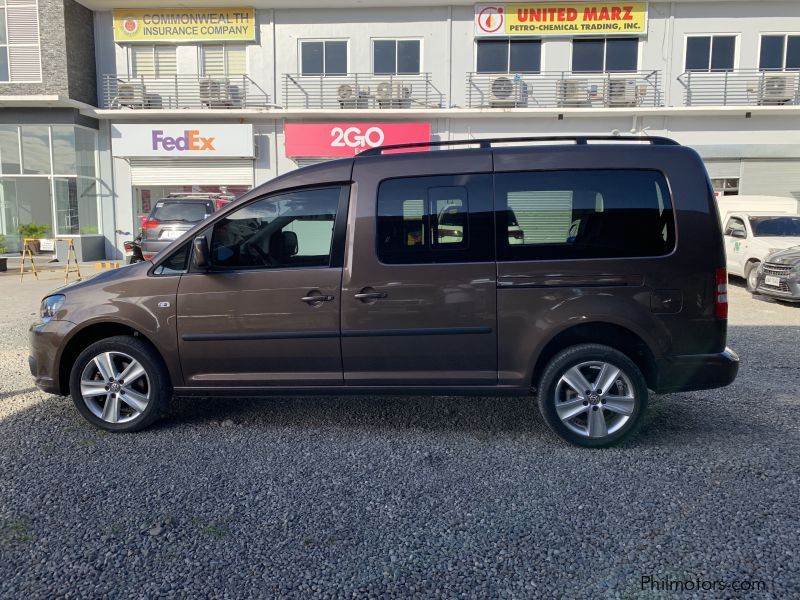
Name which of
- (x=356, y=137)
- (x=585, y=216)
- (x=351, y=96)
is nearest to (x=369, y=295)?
(x=585, y=216)

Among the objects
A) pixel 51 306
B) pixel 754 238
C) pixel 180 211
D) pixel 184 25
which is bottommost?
pixel 51 306

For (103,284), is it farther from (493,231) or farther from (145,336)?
(493,231)

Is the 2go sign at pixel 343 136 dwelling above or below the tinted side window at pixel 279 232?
above

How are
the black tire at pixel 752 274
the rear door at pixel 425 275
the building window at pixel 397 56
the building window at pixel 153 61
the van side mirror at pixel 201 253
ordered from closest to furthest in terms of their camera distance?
the rear door at pixel 425 275
the van side mirror at pixel 201 253
the black tire at pixel 752 274
the building window at pixel 397 56
the building window at pixel 153 61

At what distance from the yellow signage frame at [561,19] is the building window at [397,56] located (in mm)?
2192

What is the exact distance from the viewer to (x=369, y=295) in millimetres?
4195

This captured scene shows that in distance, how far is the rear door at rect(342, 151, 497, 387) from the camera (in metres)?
4.16

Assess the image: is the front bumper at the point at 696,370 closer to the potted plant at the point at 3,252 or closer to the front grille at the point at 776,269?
the front grille at the point at 776,269

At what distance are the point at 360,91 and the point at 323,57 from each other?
1.86 meters

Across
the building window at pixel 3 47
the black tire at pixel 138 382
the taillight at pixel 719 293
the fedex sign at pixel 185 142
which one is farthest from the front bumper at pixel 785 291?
the building window at pixel 3 47

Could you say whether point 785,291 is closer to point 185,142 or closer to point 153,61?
point 185,142

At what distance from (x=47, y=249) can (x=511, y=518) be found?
20373mm

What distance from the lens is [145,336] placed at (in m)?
4.48

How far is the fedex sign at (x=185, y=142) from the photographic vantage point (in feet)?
66.5
